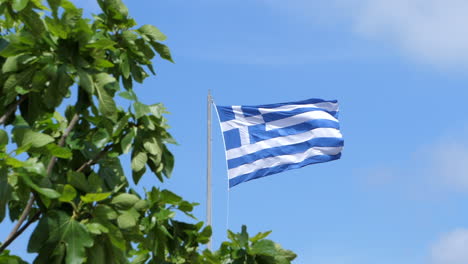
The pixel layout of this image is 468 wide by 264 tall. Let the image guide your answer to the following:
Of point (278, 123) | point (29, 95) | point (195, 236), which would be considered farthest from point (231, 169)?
point (29, 95)

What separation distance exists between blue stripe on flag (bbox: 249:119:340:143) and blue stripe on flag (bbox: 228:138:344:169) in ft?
1.18

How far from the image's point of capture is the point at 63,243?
614cm

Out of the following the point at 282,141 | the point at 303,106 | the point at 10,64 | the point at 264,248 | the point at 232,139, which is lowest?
the point at 264,248

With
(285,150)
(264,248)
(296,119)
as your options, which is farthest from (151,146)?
(296,119)

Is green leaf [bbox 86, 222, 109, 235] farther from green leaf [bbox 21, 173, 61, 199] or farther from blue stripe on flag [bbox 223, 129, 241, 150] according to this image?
blue stripe on flag [bbox 223, 129, 241, 150]

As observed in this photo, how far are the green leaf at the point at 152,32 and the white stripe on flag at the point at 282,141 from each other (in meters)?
13.3

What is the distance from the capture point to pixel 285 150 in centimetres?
2150

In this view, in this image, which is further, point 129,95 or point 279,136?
point 279,136

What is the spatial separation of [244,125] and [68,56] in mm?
15301

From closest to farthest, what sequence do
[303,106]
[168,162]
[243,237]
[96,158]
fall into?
[168,162]
[96,158]
[243,237]
[303,106]

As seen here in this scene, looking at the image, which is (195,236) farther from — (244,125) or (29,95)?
(244,125)

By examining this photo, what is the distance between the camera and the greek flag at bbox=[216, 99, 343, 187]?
21.1m

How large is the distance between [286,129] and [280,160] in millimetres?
999

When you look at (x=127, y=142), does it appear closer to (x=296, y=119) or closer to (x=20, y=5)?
(x=20, y=5)
